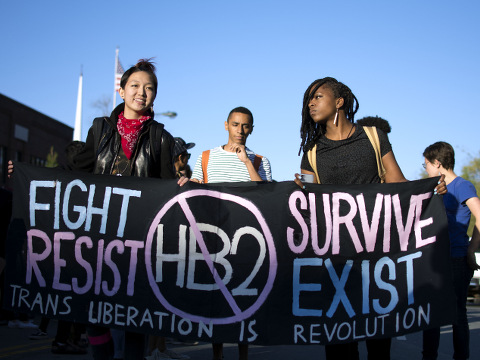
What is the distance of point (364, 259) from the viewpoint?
14.0 ft

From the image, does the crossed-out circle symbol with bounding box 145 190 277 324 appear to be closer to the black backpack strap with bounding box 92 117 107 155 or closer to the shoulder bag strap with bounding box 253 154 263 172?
the black backpack strap with bounding box 92 117 107 155

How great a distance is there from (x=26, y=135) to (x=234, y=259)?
42855 mm

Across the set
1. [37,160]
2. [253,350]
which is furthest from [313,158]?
[37,160]

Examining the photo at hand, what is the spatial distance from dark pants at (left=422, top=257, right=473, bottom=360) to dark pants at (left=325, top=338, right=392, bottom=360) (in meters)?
0.99

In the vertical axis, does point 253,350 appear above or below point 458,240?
below

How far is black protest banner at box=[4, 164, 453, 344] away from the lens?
416 centimetres

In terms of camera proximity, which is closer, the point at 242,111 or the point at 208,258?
the point at 208,258

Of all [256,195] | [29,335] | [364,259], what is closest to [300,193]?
[256,195]

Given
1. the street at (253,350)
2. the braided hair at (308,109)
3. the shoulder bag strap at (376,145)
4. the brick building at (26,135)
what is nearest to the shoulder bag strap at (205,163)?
the braided hair at (308,109)

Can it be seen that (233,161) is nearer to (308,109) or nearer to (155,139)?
(308,109)

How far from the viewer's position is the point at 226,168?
5.76 meters

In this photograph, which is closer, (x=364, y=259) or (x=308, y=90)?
(x=364, y=259)

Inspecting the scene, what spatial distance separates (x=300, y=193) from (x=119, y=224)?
48.5 inches

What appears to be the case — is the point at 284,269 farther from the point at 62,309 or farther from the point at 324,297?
the point at 62,309
